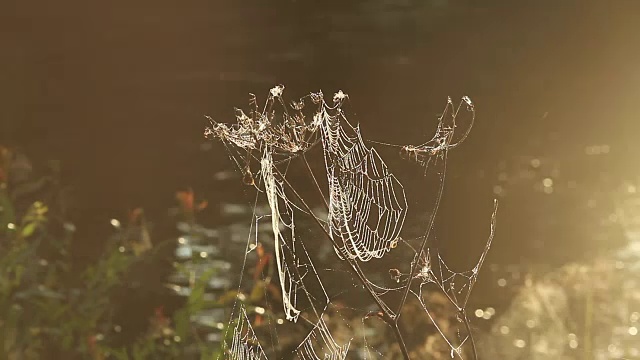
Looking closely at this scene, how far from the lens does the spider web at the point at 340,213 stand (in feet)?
2.15

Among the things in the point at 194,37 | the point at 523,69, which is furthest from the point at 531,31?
the point at 194,37

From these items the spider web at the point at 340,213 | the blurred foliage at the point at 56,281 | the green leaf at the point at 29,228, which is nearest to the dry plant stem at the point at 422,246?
the spider web at the point at 340,213

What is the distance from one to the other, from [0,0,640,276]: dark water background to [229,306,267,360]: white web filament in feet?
0.50

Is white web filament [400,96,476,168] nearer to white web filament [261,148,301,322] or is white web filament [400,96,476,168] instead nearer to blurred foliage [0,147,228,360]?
white web filament [261,148,301,322]

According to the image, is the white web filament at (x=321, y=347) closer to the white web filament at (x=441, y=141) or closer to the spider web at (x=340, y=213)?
the spider web at (x=340, y=213)

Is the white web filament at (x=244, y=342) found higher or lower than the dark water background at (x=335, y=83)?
lower

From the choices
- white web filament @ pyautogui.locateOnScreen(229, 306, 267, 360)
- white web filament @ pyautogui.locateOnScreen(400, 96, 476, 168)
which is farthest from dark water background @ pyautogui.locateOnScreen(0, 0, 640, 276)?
white web filament @ pyautogui.locateOnScreen(229, 306, 267, 360)

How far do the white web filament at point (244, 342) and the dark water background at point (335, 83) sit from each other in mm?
151

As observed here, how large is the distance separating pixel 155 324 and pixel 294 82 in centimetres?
33

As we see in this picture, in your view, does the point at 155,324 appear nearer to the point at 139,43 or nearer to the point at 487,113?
the point at 139,43

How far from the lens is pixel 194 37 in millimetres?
739

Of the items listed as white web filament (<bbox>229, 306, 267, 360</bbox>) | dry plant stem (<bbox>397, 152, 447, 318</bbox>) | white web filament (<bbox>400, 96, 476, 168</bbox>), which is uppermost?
white web filament (<bbox>400, 96, 476, 168</bbox>)

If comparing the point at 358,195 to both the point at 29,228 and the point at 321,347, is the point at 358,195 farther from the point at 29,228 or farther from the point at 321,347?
the point at 29,228

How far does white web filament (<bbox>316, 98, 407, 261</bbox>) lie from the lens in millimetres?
658
